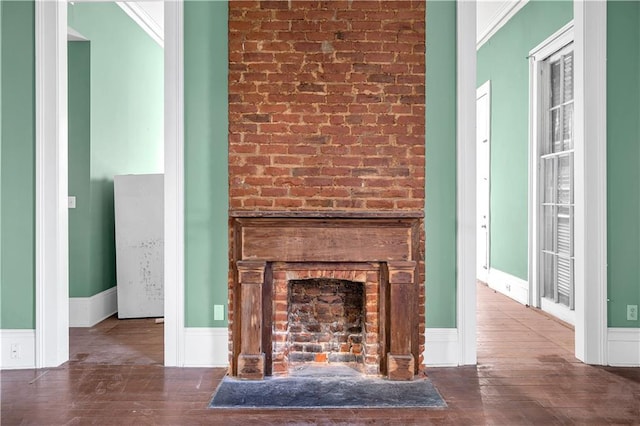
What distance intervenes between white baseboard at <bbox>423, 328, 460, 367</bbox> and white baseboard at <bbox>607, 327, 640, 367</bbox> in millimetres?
1062

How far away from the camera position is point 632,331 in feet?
10.9

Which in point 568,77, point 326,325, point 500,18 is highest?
point 500,18

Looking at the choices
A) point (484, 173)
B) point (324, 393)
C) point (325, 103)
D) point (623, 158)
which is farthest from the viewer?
point (484, 173)

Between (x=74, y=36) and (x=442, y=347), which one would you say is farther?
(x=74, y=36)

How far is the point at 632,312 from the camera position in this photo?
3.35 m

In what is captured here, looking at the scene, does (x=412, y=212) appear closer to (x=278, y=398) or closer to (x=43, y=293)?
(x=278, y=398)

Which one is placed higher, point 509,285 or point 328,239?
point 328,239

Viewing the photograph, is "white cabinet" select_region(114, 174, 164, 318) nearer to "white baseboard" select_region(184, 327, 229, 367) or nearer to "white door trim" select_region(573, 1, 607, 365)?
"white baseboard" select_region(184, 327, 229, 367)

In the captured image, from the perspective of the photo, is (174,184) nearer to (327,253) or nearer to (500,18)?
(327,253)

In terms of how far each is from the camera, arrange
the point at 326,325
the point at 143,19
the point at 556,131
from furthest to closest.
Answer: the point at 143,19, the point at 556,131, the point at 326,325

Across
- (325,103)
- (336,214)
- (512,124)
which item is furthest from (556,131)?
(336,214)

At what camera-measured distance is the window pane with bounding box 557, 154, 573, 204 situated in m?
4.60

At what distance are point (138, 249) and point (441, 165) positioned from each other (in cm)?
302

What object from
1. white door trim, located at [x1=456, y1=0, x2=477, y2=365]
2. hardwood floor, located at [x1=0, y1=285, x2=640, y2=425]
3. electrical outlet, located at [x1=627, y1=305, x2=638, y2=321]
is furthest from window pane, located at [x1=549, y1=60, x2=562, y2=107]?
hardwood floor, located at [x1=0, y1=285, x2=640, y2=425]
